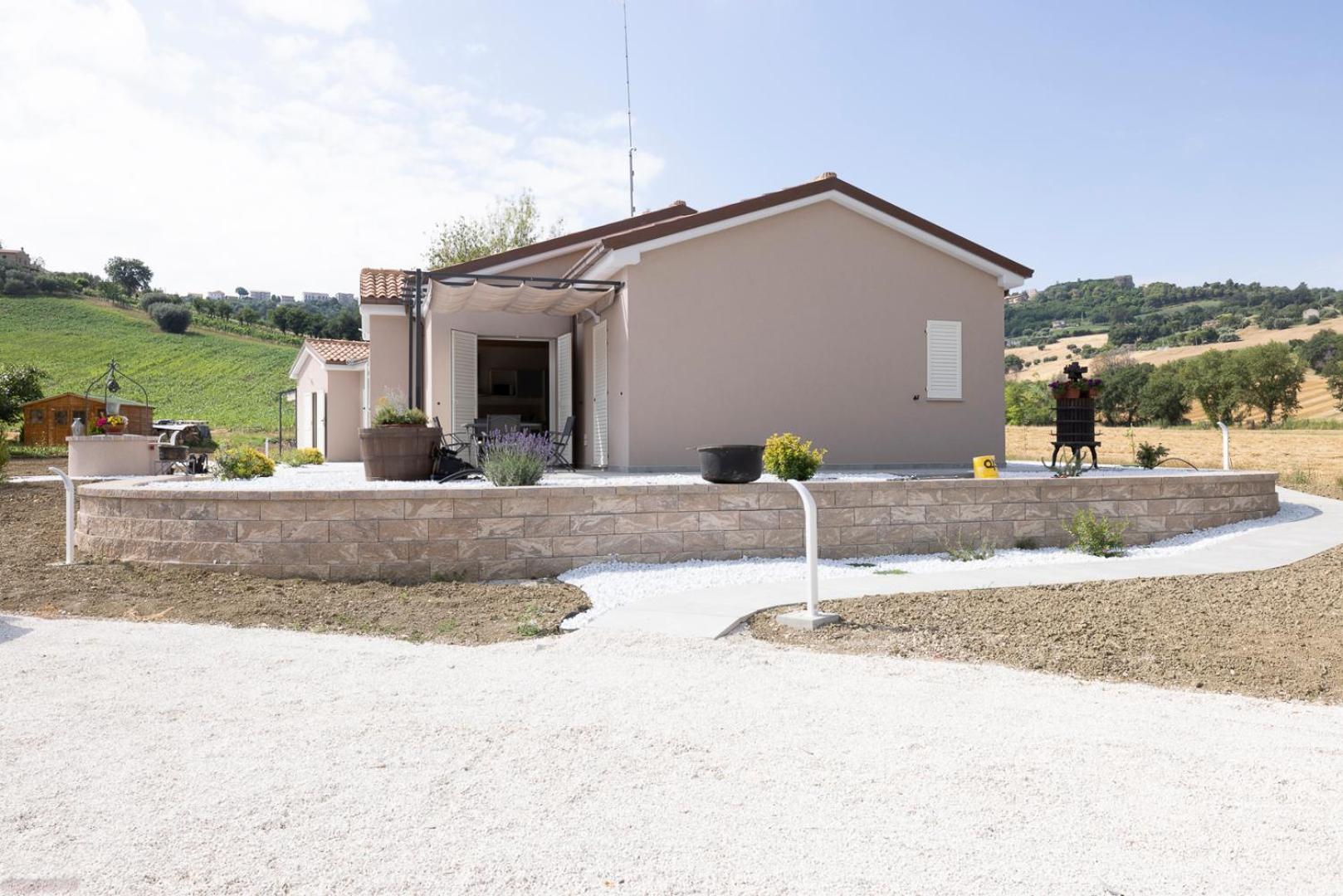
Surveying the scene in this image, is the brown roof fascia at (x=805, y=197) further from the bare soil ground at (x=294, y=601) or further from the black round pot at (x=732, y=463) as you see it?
the bare soil ground at (x=294, y=601)

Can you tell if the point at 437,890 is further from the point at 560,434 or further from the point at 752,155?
the point at 752,155

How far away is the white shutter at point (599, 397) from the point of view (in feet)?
41.9

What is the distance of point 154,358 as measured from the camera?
5666cm

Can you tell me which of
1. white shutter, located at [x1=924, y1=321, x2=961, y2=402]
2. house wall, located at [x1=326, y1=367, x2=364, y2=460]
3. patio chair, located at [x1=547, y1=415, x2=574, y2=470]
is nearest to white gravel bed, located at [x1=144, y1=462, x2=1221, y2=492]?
patio chair, located at [x1=547, y1=415, x2=574, y2=470]

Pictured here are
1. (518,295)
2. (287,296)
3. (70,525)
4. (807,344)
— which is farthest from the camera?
(287,296)

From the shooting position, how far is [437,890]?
2484mm

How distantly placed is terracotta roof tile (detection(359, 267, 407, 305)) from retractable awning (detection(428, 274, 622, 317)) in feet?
7.91

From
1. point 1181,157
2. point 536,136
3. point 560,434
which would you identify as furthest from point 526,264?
Answer: point 1181,157

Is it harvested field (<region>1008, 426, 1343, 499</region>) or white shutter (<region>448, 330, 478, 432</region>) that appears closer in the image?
white shutter (<region>448, 330, 478, 432</region>)

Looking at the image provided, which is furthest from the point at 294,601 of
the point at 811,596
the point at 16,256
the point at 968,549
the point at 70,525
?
the point at 16,256

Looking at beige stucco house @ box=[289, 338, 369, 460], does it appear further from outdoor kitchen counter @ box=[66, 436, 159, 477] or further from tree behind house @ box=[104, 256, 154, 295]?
tree behind house @ box=[104, 256, 154, 295]

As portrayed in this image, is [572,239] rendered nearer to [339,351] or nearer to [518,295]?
[518,295]

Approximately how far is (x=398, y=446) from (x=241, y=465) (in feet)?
7.30

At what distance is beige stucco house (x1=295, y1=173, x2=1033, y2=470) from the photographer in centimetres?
1167
